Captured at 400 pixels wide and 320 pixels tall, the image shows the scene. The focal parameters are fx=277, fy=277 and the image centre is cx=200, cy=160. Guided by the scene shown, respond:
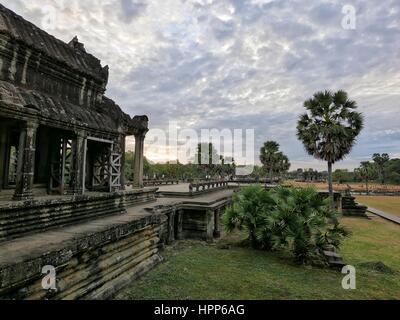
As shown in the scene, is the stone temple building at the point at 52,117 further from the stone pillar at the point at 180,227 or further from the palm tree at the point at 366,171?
the palm tree at the point at 366,171

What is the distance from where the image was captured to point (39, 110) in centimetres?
716

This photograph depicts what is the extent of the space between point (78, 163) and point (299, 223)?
24.9 feet

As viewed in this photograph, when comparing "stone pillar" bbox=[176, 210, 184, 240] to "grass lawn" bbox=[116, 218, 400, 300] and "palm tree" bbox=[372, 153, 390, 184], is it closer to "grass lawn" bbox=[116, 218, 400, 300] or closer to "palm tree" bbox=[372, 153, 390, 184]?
"grass lawn" bbox=[116, 218, 400, 300]

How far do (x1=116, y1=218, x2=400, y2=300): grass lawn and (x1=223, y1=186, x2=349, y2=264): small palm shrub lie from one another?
643 millimetres

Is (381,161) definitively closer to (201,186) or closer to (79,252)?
(201,186)

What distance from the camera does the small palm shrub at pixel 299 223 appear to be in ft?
30.3

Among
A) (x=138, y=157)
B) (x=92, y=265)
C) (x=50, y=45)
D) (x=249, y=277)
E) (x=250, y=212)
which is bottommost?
(x=249, y=277)

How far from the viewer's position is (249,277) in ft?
26.8

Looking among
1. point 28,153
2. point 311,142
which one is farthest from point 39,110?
point 311,142

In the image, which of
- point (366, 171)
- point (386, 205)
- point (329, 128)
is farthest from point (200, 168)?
point (329, 128)

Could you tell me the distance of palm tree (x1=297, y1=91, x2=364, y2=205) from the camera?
1936cm

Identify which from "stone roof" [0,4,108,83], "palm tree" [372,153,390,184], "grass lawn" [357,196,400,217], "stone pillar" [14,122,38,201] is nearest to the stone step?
"stone pillar" [14,122,38,201]
